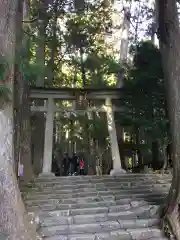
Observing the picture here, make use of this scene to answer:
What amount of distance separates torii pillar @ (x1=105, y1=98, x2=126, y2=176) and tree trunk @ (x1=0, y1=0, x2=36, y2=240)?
5573mm

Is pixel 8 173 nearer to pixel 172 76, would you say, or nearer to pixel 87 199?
pixel 87 199

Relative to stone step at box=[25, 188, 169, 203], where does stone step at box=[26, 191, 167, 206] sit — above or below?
below

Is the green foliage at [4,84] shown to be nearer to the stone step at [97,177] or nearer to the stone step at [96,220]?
the stone step at [96,220]

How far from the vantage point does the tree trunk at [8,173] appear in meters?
4.57

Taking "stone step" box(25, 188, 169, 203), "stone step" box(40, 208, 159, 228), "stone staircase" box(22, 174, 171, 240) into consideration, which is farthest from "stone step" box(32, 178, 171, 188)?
A: "stone step" box(40, 208, 159, 228)

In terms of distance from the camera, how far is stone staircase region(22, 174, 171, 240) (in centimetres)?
611

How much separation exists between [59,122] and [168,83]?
1159cm

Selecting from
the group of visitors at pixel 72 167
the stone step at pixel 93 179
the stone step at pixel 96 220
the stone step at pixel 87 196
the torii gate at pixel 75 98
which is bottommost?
the stone step at pixel 96 220

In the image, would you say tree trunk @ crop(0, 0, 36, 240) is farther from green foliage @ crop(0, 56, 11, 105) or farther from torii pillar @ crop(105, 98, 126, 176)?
torii pillar @ crop(105, 98, 126, 176)

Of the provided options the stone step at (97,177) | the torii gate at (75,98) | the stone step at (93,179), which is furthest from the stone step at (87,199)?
the torii gate at (75,98)

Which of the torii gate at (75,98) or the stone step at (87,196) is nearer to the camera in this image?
the stone step at (87,196)

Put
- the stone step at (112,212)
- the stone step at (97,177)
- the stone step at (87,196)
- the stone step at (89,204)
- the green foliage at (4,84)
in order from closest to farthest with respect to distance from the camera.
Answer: the green foliage at (4,84)
the stone step at (112,212)
the stone step at (89,204)
the stone step at (87,196)
the stone step at (97,177)

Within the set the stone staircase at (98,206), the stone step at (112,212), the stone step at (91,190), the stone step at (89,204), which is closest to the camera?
the stone staircase at (98,206)

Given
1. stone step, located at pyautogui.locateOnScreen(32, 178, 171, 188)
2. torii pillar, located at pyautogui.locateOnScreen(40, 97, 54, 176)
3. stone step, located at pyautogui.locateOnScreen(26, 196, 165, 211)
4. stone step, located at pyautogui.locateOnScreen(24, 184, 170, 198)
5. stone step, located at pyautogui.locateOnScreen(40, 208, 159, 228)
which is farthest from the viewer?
torii pillar, located at pyautogui.locateOnScreen(40, 97, 54, 176)
